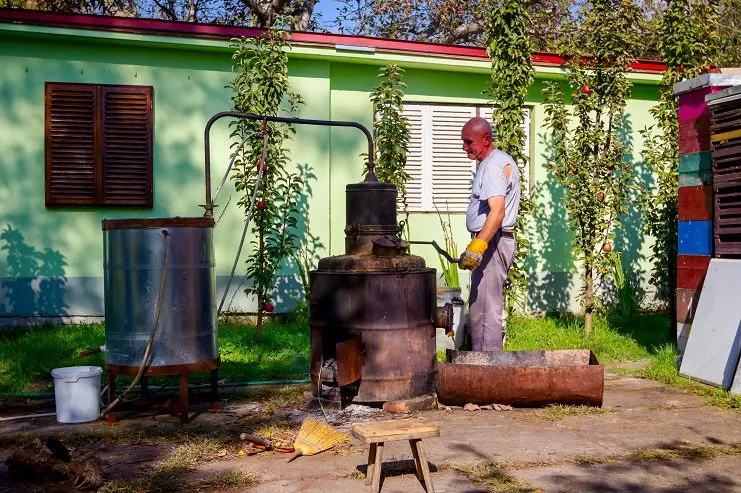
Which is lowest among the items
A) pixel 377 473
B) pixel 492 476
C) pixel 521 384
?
pixel 492 476

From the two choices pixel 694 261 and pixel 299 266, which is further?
pixel 299 266

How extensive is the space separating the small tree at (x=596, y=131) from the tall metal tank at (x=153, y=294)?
5177 mm

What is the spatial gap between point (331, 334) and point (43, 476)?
7.60 feet

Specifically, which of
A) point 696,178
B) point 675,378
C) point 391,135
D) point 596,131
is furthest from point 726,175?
point 391,135

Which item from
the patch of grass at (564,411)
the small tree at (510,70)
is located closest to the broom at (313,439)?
the patch of grass at (564,411)

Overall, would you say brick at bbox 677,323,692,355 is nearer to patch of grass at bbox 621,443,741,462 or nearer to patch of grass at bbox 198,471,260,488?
patch of grass at bbox 621,443,741,462

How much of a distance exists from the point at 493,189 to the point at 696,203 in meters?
2.15

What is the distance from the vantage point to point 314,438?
4.82m

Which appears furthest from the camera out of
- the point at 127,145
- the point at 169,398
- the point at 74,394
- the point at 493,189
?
the point at 127,145

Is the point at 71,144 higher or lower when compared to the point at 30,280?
higher

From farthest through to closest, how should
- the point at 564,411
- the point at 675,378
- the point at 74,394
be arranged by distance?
1. the point at 675,378
2. the point at 564,411
3. the point at 74,394

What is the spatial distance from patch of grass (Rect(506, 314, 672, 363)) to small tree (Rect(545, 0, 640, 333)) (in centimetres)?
36

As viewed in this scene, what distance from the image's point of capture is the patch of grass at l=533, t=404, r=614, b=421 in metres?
5.70

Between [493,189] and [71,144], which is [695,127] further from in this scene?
[71,144]
